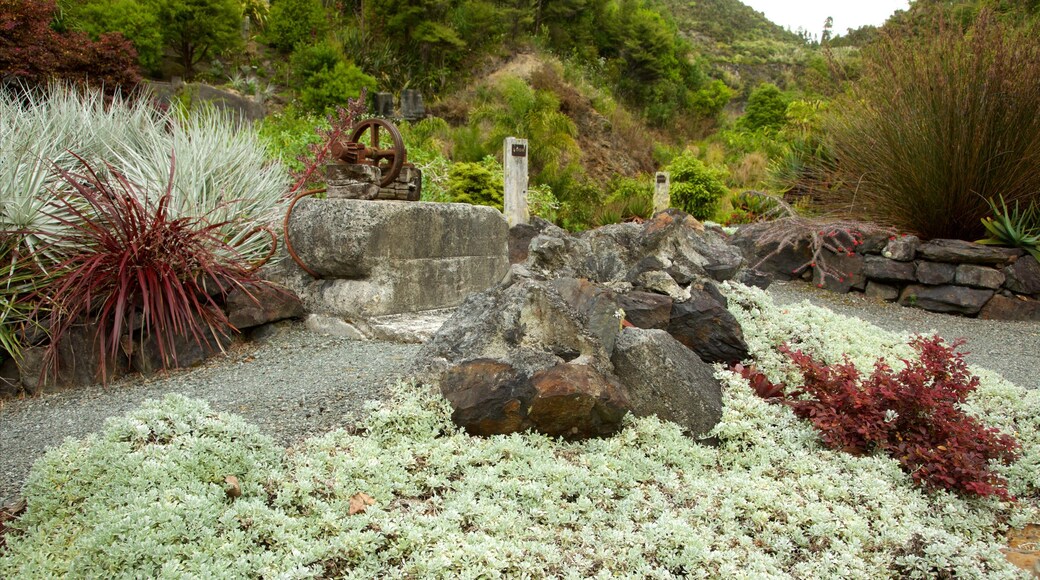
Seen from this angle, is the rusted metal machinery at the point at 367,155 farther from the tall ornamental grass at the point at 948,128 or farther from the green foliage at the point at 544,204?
the green foliage at the point at 544,204

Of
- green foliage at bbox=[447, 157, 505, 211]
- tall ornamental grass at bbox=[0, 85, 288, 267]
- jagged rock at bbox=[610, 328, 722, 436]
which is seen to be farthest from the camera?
green foliage at bbox=[447, 157, 505, 211]

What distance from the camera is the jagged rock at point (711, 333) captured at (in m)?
3.78

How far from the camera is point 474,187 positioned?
34.0 ft

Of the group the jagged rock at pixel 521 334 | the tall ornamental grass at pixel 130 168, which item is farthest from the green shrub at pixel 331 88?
the jagged rock at pixel 521 334

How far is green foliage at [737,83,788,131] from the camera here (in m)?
25.3

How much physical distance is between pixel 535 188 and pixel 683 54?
21.4m

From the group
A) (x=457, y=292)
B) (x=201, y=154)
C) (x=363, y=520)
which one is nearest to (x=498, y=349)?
(x=363, y=520)

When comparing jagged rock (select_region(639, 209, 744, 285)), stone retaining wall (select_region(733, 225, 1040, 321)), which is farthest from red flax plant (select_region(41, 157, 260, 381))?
stone retaining wall (select_region(733, 225, 1040, 321))

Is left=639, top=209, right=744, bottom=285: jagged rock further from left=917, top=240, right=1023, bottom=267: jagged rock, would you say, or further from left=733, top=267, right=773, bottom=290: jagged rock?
left=917, top=240, right=1023, bottom=267: jagged rock

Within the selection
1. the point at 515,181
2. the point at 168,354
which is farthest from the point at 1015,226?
the point at 168,354

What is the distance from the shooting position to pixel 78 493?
2.28 meters

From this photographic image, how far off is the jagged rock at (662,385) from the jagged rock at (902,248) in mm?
5214

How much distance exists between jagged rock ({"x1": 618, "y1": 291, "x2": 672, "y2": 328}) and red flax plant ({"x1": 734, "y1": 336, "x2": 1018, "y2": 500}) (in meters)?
0.90

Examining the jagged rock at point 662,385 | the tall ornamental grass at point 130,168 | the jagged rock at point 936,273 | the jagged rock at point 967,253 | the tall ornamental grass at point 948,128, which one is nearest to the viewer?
the jagged rock at point 662,385
